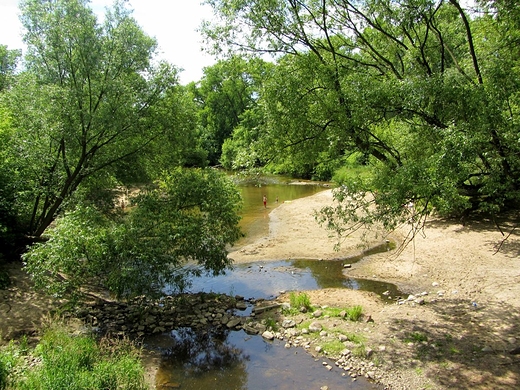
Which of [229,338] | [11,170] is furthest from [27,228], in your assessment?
[229,338]

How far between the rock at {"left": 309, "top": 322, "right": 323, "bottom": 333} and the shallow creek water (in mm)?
956

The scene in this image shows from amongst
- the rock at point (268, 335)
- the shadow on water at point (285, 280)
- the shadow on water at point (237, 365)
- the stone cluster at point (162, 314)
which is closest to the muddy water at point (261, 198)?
the shadow on water at point (285, 280)

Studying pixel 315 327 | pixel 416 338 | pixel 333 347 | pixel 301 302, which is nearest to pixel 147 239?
pixel 301 302

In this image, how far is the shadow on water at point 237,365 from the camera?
954cm

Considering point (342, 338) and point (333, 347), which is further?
point (342, 338)

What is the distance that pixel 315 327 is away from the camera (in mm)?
11914

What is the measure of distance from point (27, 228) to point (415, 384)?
1486cm

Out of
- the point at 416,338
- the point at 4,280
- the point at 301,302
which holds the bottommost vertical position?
the point at 416,338

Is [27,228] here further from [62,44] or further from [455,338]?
[455,338]

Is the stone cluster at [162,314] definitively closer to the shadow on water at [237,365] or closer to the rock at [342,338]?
the shadow on water at [237,365]

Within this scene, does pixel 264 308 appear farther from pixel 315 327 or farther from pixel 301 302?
pixel 315 327

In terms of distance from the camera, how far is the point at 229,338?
12133 millimetres

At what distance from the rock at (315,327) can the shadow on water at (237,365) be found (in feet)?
3.14

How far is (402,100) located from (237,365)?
28.3 ft
